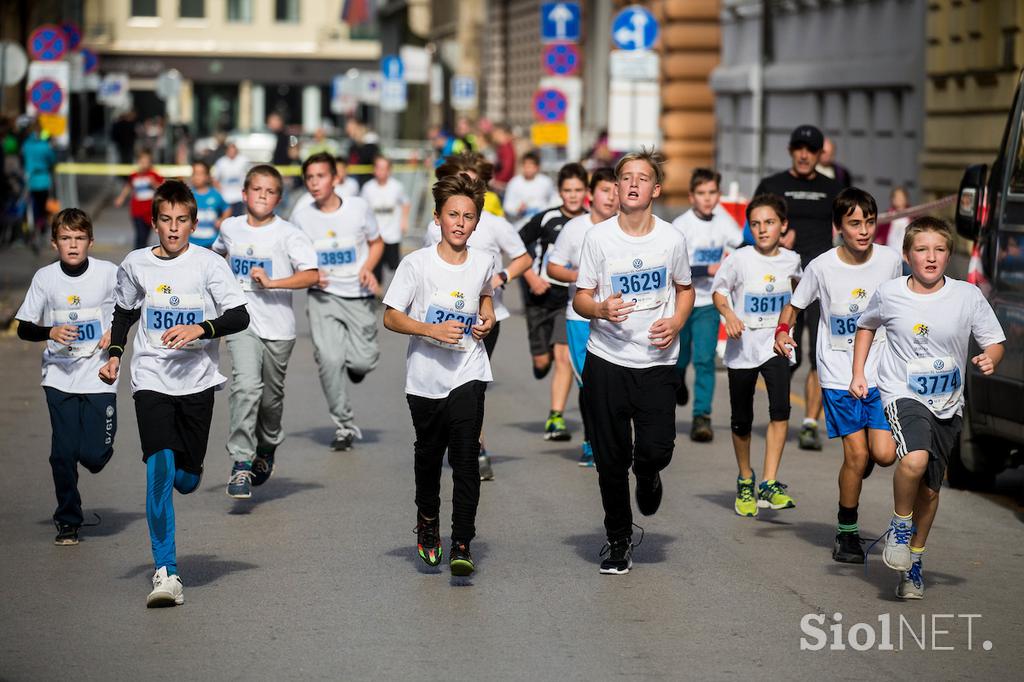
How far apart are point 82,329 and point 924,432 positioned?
388cm

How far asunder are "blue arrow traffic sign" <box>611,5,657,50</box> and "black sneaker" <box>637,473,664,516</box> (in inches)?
729

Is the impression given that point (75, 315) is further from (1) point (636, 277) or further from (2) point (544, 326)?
(2) point (544, 326)

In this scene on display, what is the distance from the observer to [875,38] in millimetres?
28922

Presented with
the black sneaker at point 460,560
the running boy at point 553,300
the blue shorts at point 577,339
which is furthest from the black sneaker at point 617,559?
the running boy at point 553,300

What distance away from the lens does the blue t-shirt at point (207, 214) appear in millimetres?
19750

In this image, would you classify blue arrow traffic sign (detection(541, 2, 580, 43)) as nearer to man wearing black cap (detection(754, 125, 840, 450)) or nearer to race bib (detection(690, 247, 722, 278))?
race bib (detection(690, 247, 722, 278))

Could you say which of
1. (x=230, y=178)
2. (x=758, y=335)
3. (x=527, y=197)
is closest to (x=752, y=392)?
(x=758, y=335)

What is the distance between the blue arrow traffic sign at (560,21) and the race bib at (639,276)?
22.7 metres

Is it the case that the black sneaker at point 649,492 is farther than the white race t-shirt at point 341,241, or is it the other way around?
the white race t-shirt at point 341,241

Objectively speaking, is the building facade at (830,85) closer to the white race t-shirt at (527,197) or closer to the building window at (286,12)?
the white race t-shirt at (527,197)

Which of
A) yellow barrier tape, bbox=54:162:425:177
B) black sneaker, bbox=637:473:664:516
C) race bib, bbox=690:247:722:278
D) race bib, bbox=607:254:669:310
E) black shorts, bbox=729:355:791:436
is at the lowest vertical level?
black sneaker, bbox=637:473:664:516

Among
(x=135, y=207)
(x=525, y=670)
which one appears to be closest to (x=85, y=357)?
(x=525, y=670)

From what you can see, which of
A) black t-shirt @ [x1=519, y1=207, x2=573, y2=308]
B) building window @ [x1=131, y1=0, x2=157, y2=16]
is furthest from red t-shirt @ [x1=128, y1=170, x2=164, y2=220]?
building window @ [x1=131, y1=0, x2=157, y2=16]

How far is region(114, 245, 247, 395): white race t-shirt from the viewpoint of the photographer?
8.43m
